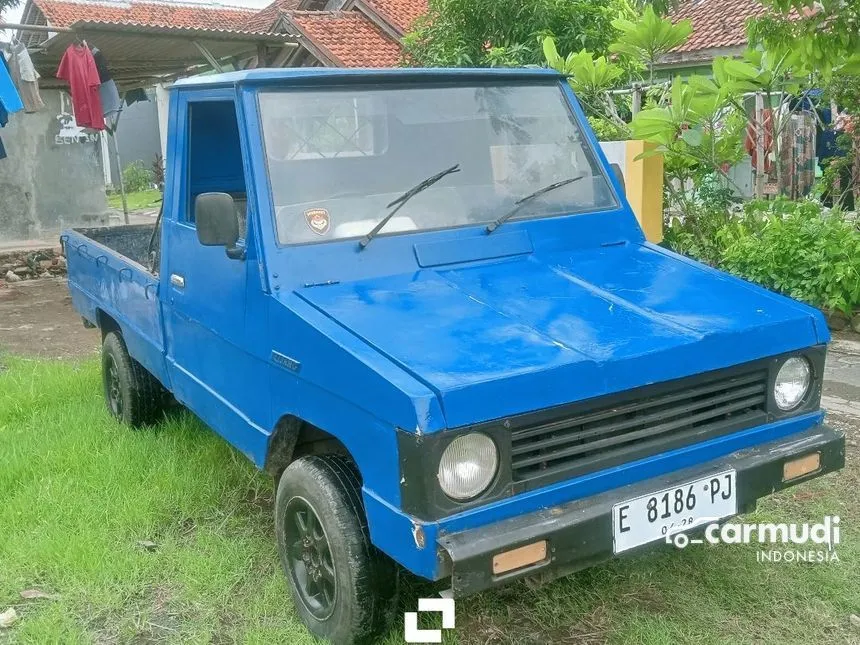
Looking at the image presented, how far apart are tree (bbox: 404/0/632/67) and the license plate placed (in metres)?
7.59

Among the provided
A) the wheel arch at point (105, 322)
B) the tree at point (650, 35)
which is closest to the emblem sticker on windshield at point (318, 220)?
the wheel arch at point (105, 322)

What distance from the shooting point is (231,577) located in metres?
3.41

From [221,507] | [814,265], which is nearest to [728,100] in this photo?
[814,265]

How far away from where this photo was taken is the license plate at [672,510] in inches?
99.5

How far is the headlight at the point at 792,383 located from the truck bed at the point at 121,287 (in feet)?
9.17

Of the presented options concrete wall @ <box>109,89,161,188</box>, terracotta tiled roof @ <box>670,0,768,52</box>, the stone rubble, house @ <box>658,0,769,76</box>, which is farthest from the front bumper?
concrete wall @ <box>109,89,161,188</box>

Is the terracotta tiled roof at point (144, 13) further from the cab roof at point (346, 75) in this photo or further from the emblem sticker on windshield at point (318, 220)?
the emblem sticker on windshield at point (318, 220)

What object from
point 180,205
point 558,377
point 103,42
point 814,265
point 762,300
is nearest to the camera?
point 558,377

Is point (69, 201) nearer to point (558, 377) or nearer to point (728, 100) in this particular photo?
point (728, 100)

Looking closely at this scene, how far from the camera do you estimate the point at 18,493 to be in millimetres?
4180

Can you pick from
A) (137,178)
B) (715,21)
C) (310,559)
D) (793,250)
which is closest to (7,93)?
(310,559)

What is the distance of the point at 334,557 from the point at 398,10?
17911mm

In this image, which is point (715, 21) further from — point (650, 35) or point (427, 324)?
point (427, 324)

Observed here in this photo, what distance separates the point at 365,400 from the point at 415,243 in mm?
941
